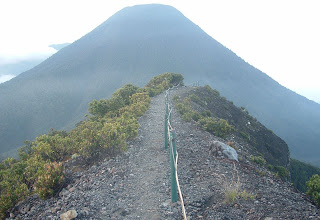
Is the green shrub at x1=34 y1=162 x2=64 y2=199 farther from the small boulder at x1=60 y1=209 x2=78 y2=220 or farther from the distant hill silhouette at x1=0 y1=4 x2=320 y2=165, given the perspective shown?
the distant hill silhouette at x1=0 y1=4 x2=320 y2=165

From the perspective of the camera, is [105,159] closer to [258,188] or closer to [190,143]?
[190,143]

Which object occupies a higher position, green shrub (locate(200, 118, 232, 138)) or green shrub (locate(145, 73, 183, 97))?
green shrub (locate(145, 73, 183, 97))

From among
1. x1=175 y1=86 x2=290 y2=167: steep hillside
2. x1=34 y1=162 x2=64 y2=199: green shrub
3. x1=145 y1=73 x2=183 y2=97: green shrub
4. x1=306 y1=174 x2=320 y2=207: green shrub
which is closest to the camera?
x1=306 y1=174 x2=320 y2=207: green shrub

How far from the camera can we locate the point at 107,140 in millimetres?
6793

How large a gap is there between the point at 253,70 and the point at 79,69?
324 ft

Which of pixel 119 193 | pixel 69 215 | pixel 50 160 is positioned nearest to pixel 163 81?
pixel 50 160

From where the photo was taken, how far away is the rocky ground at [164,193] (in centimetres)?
414

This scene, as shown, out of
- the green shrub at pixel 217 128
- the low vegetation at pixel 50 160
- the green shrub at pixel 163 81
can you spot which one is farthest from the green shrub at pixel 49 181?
the green shrub at pixel 163 81

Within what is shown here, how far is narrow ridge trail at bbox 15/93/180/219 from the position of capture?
4.25m

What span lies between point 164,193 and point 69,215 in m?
1.91

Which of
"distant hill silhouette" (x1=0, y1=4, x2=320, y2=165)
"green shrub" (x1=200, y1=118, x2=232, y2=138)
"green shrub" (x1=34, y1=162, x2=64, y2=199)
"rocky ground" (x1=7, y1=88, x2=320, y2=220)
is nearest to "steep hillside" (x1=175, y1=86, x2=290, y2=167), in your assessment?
"green shrub" (x1=200, y1=118, x2=232, y2=138)

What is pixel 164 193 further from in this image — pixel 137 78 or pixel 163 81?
pixel 137 78

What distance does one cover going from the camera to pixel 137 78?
106875 millimetres

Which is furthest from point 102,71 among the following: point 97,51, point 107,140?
point 107,140
